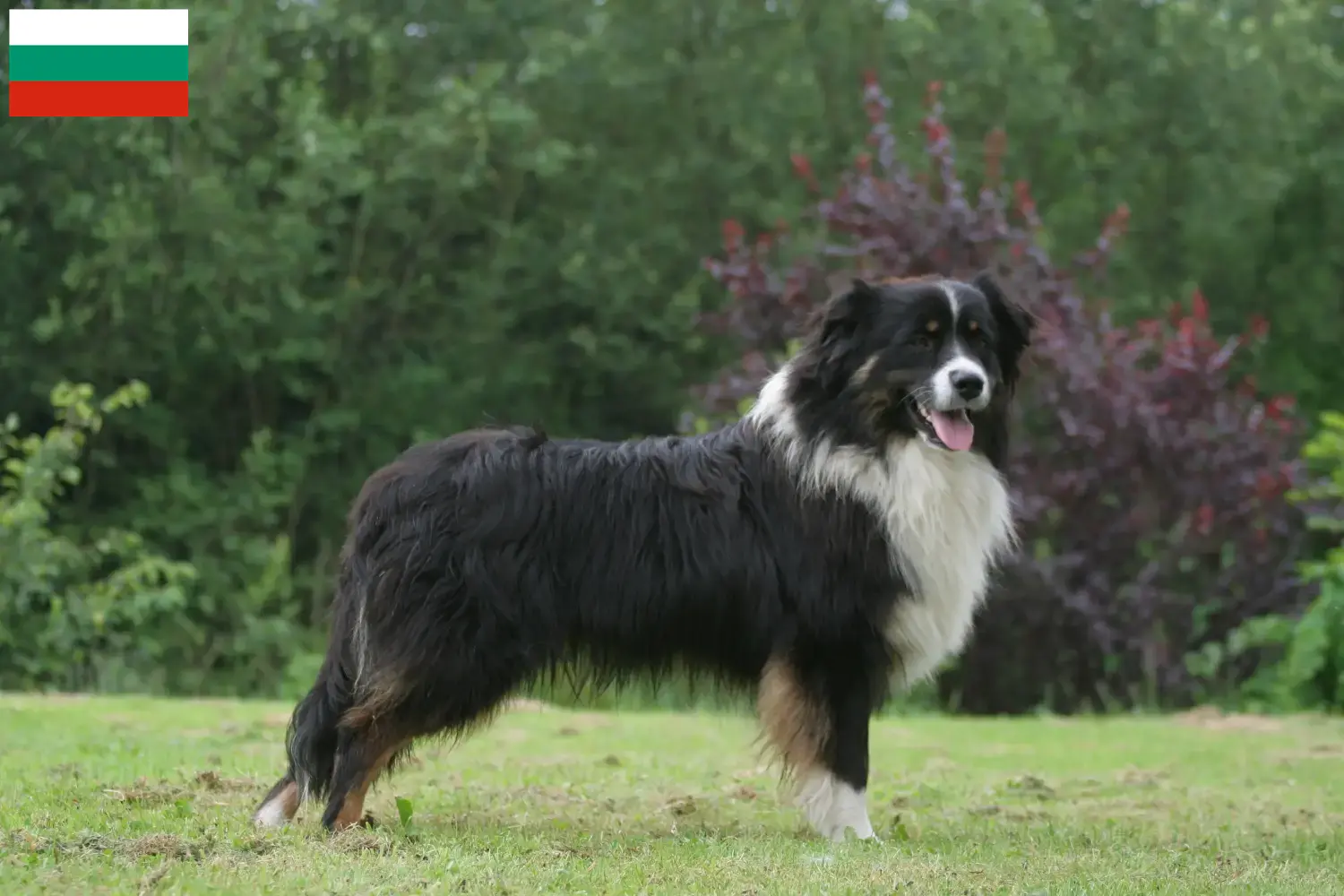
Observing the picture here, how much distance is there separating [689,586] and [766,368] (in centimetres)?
848

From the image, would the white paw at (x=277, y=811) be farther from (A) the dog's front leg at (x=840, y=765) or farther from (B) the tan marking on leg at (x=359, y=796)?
(A) the dog's front leg at (x=840, y=765)

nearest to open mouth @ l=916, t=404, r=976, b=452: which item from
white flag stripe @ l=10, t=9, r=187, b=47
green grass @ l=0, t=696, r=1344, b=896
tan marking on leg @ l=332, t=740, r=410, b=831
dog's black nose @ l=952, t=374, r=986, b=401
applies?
dog's black nose @ l=952, t=374, r=986, b=401

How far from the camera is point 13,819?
521 cm

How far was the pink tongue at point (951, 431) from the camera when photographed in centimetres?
559

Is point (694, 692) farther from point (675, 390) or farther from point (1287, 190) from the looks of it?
point (1287, 190)

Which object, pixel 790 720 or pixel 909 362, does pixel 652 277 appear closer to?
pixel 909 362

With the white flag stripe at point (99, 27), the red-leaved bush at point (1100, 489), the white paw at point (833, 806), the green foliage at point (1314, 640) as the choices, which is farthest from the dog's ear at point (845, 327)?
the white flag stripe at point (99, 27)

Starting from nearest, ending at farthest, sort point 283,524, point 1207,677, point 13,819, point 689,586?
1. point 13,819
2. point 689,586
3. point 1207,677
4. point 283,524

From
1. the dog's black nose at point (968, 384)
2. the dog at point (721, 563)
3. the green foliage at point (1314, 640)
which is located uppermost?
the dog's black nose at point (968, 384)

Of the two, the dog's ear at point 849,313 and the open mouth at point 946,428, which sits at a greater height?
the dog's ear at point 849,313

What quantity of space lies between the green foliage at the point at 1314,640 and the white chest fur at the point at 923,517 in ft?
22.6

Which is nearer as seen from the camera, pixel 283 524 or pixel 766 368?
pixel 766 368

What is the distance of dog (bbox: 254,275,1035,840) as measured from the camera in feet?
17.8

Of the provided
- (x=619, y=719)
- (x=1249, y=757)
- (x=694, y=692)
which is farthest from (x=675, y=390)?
(x=694, y=692)
